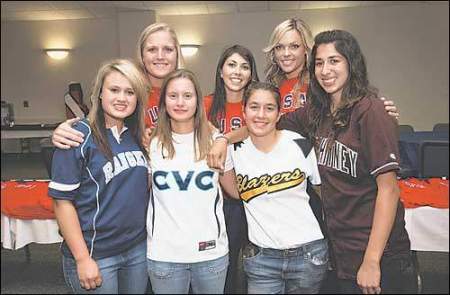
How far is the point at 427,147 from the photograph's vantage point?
2.68 feet

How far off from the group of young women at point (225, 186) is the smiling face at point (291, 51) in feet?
0.91

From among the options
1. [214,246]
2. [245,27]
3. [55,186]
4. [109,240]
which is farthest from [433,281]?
[245,27]

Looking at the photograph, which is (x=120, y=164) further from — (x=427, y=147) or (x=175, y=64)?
(x=427, y=147)

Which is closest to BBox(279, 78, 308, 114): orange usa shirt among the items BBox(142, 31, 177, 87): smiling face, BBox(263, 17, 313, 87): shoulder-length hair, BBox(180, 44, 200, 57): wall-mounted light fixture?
BBox(263, 17, 313, 87): shoulder-length hair

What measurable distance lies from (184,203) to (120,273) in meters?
0.25

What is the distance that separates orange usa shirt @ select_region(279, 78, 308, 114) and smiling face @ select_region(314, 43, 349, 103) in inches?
13.3

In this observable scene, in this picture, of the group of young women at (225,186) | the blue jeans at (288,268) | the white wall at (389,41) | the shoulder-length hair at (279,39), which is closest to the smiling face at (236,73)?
the shoulder-length hair at (279,39)

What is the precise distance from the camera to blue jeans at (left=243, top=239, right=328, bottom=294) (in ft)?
3.53

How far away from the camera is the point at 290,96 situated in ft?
4.57

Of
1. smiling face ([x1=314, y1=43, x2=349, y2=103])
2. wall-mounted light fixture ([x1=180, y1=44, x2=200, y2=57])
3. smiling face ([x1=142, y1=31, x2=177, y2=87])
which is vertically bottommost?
smiling face ([x1=314, y1=43, x2=349, y2=103])

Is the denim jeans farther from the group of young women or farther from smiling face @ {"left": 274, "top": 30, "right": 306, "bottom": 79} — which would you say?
smiling face @ {"left": 274, "top": 30, "right": 306, "bottom": 79}

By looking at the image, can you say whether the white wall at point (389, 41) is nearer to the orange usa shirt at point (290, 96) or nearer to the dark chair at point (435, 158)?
the orange usa shirt at point (290, 96)

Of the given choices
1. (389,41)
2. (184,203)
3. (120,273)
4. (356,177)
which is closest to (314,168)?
(356,177)

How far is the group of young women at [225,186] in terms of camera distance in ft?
3.20
